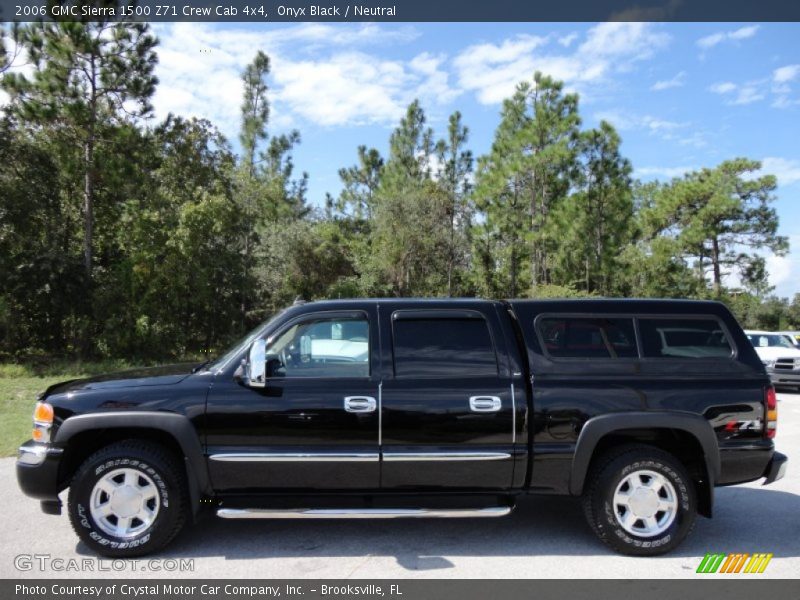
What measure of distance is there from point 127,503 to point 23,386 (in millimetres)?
11674

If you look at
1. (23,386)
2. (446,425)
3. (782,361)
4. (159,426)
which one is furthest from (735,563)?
(23,386)

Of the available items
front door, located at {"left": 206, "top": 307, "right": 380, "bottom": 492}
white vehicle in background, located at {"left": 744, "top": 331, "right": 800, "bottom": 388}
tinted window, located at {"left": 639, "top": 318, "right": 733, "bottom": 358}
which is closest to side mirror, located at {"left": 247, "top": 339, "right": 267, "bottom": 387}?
front door, located at {"left": 206, "top": 307, "right": 380, "bottom": 492}

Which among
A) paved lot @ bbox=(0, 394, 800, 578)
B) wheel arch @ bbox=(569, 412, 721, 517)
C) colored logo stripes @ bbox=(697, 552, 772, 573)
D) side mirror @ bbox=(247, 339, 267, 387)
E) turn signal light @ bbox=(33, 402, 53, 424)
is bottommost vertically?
colored logo stripes @ bbox=(697, 552, 772, 573)

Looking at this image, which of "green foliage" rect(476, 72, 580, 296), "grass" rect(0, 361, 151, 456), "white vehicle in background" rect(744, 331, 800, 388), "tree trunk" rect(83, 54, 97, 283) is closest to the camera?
"grass" rect(0, 361, 151, 456)

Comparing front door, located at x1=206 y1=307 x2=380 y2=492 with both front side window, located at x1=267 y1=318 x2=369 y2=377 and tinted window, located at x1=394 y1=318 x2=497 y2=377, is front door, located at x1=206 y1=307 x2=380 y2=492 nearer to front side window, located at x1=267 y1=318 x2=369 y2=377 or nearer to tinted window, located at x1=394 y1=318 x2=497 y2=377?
front side window, located at x1=267 y1=318 x2=369 y2=377

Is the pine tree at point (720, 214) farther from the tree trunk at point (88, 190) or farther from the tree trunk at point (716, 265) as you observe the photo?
the tree trunk at point (88, 190)

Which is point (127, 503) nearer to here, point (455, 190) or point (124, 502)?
point (124, 502)

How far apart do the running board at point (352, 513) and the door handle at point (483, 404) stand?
702 millimetres

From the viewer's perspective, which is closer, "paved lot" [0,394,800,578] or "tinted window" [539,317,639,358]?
"paved lot" [0,394,800,578]

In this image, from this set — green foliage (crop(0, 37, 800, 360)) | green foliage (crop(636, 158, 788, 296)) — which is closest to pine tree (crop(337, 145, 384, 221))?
green foliage (crop(0, 37, 800, 360))

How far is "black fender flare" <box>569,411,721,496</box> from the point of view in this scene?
4.52 m

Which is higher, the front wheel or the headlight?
the headlight

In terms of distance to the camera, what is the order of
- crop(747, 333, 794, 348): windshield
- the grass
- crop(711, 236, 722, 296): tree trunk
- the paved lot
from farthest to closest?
1. crop(711, 236, 722, 296): tree trunk
2. crop(747, 333, 794, 348): windshield
3. the grass
4. the paved lot

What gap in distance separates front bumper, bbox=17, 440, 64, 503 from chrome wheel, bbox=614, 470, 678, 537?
13.0 ft
